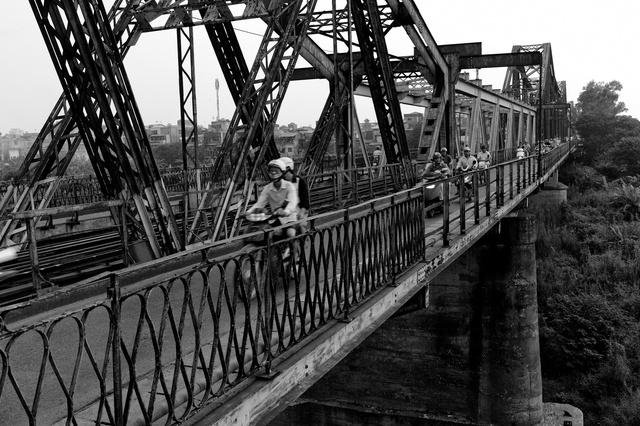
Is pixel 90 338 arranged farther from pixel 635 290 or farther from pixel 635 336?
pixel 635 290

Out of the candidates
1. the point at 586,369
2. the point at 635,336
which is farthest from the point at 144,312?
the point at 635,336

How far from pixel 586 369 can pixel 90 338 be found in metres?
19.8

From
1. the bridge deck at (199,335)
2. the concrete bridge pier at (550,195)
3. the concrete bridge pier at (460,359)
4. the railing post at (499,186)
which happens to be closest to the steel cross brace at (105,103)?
the bridge deck at (199,335)

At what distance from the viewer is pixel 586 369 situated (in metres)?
21.2

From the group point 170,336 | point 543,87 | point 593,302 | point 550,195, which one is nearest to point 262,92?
point 170,336

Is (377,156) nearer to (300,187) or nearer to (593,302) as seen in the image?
(593,302)

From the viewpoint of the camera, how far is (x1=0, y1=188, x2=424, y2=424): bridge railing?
3.15 m

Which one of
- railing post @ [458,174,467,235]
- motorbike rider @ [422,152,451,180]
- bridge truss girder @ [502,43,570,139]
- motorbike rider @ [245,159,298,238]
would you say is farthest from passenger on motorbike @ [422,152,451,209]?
bridge truss girder @ [502,43,570,139]

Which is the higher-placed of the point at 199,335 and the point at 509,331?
the point at 199,335

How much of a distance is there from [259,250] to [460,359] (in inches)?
495

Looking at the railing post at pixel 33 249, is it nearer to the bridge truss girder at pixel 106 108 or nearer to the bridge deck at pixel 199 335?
the bridge deck at pixel 199 335

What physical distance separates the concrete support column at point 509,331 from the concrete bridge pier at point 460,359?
0.08ft

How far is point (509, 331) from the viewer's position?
51.0 ft

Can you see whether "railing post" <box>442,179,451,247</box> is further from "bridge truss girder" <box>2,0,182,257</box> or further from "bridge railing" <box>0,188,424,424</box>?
"bridge truss girder" <box>2,0,182,257</box>
